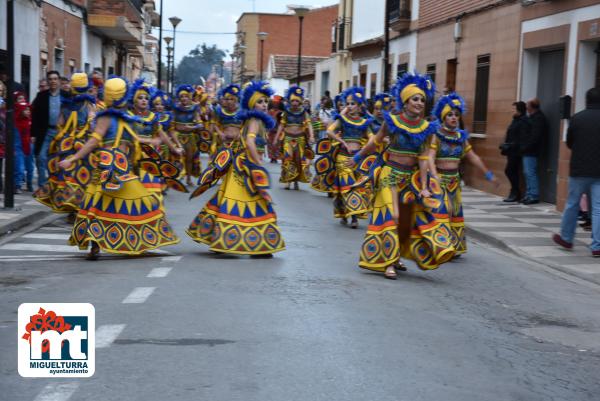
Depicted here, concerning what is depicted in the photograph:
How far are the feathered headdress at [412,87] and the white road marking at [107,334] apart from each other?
389cm

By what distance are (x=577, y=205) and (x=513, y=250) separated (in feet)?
3.30

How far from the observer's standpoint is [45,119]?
52.3ft

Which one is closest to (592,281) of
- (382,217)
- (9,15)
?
(382,217)

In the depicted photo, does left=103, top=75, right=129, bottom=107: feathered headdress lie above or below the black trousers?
above

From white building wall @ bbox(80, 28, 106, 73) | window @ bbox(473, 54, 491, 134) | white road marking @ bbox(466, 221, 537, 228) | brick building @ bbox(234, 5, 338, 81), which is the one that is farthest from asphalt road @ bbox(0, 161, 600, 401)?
brick building @ bbox(234, 5, 338, 81)

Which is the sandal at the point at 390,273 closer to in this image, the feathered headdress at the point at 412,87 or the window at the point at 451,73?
the feathered headdress at the point at 412,87

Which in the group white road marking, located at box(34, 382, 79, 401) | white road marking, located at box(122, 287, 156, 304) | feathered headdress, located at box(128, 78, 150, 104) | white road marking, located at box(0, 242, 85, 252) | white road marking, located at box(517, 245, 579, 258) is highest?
feathered headdress, located at box(128, 78, 150, 104)

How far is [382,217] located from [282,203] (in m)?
7.99

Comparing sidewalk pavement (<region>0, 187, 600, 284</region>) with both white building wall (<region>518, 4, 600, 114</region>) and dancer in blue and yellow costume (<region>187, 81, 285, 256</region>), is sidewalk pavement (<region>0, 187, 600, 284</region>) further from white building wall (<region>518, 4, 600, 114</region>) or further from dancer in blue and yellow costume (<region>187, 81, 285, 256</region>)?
dancer in blue and yellow costume (<region>187, 81, 285, 256</region>)

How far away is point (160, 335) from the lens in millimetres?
6445

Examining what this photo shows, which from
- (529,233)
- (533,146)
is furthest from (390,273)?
(533,146)

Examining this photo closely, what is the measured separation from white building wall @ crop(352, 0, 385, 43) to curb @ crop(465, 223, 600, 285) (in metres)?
22.5

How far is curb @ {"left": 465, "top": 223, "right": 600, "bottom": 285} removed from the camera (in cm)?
1076

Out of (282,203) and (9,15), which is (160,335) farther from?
(282,203)
